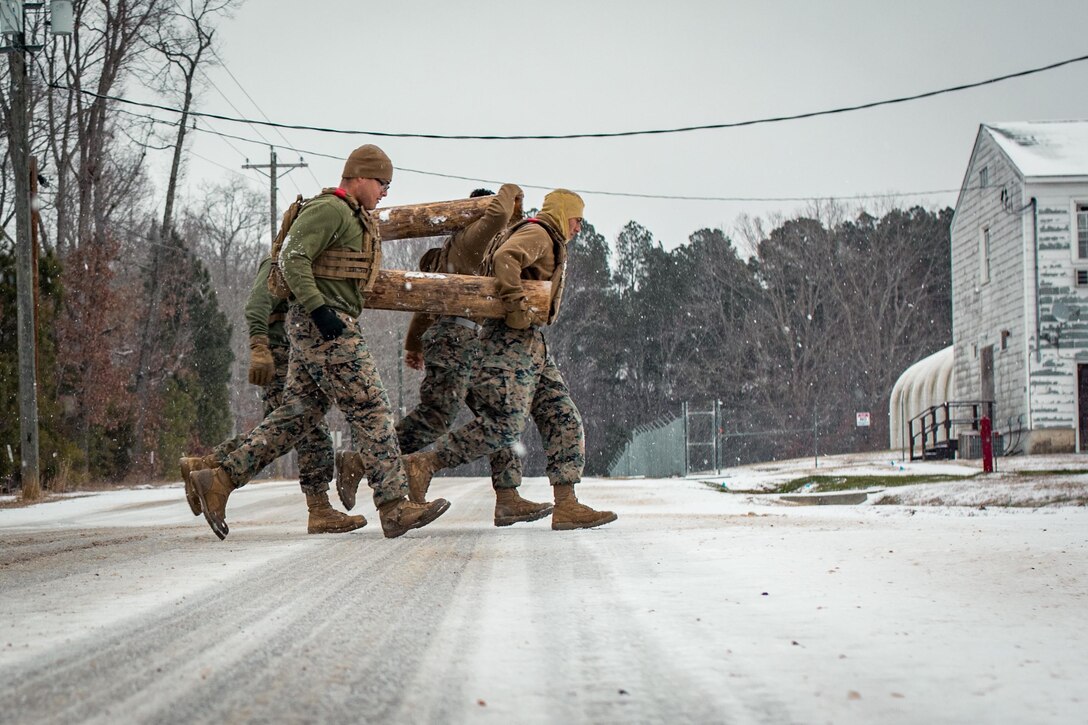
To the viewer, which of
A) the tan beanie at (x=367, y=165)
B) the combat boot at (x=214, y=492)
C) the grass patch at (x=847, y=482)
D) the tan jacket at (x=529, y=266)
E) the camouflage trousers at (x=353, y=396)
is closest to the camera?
the camouflage trousers at (x=353, y=396)

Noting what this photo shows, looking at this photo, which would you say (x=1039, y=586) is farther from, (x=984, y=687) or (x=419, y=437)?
(x=419, y=437)

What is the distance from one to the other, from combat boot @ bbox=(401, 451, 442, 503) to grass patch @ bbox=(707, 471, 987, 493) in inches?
339

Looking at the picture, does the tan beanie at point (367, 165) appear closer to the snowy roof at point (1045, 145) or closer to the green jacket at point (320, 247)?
the green jacket at point (320, 247)

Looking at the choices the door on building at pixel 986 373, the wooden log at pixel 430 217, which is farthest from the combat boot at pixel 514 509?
the door on building at pixel 986 373

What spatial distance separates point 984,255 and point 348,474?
24648 mm

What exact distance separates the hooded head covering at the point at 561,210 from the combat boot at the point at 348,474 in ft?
6.34

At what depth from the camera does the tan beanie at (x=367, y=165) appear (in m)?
7.14

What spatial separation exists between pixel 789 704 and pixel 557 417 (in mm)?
5052

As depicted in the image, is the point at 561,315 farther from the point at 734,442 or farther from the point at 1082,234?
the point at 1082,234

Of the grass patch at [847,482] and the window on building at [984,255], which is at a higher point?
the window on building at [984,255]

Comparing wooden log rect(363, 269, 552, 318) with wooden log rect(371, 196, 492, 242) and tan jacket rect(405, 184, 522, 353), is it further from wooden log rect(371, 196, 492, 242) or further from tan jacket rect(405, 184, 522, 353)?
wooden log rect(371, 196, 492, 242)

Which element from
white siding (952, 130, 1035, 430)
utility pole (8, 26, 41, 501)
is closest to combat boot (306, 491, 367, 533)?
utility pole (8, 26, 41, 501)

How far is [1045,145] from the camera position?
27.9 metres

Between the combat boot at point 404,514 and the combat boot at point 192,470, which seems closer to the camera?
the combat boot at point 404,514
